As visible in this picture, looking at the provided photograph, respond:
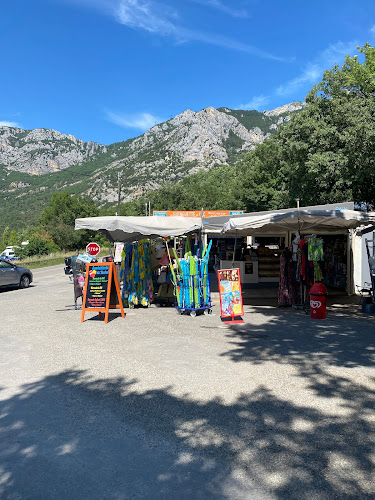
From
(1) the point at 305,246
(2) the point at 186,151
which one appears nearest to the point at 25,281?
(1) the point at 305,246

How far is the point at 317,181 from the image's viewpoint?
23141 mm

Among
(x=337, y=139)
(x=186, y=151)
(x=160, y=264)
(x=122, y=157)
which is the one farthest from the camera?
(x=122, y=157)

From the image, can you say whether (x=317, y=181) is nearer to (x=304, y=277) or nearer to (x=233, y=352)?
(x=304, y=277)

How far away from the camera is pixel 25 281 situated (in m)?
19.4

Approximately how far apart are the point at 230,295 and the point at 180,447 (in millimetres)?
6035

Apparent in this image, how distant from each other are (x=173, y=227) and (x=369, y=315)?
554 cm

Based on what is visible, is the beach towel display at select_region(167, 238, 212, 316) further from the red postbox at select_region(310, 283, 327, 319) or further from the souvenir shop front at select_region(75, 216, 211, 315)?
the red postbox at select_region(310, 283, 327, 319)

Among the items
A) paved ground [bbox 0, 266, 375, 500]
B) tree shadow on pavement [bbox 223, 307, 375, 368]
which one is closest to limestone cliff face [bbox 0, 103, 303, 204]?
tree shadow on pavement [bbox 223, 307, 375, 368]

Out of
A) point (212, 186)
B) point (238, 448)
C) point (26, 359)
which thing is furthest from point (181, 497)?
point (212, 186)

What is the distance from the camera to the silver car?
59.9ft

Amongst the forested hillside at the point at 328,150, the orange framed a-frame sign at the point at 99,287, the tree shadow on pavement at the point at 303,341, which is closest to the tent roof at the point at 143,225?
the orange framed a-frame sign at the point at 99,287

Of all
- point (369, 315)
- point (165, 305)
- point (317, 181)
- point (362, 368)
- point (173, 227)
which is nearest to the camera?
point (362, 368)

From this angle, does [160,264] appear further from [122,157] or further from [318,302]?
[122,157]

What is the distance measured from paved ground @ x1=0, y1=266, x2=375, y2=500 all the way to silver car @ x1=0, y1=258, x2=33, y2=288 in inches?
444
